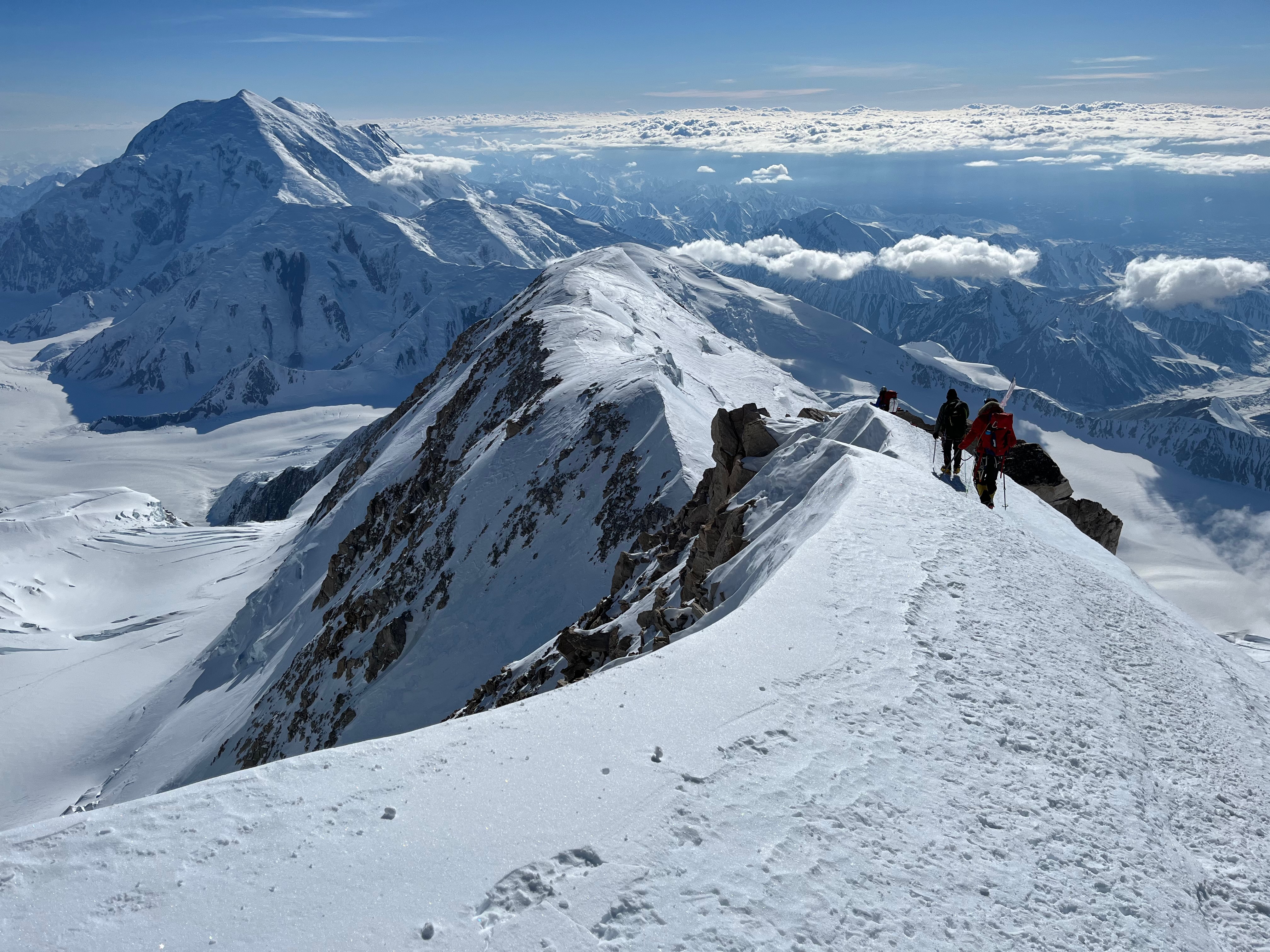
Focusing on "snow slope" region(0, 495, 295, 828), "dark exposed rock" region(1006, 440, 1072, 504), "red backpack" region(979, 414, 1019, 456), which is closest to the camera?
"red backpack" region(979, 414, 1019, 456)

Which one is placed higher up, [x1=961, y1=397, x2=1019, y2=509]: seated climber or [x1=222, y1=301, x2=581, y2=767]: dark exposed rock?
[x1=961, y1=397, x2=1019, y2=509]: seated climber

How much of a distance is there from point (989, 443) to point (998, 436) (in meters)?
0.30

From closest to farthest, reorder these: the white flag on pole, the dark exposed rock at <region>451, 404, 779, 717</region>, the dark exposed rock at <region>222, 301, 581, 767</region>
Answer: the white flag on pole, the dark exposed rock at <region>451, 404, 779, 717</region>, the dark exposed rock at <region>222, 301, 581, 767</region>

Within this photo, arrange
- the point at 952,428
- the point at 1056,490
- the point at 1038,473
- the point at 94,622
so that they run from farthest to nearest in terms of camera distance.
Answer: the point at 94,622
the point at 1056,490
the point at 1038,473
the point at 952,428

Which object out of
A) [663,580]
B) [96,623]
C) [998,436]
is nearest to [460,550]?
[663,580]

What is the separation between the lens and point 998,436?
17.1 metres

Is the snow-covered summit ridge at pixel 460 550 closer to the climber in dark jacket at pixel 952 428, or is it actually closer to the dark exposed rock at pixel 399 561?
the dark exposed rock at pixel 399 561

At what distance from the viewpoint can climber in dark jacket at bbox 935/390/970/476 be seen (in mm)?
18359

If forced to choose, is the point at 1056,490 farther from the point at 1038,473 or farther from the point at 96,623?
the point at 96,623

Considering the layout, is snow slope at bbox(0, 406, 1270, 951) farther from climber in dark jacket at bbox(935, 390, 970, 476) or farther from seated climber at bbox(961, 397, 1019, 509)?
climber in dark jacket at bbox(935, 390, 970, 476)

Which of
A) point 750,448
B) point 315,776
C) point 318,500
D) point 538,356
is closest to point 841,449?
point 750,448

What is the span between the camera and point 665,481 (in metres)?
34.2

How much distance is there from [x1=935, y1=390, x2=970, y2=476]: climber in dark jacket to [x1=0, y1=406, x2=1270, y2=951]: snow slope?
8.02 m

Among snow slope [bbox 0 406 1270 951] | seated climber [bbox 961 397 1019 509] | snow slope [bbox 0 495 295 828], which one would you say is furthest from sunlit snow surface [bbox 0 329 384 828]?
seated climber [bbox 961 397 1019 509]
